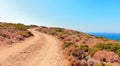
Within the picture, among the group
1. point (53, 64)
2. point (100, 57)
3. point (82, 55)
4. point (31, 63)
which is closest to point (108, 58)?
point (100, 57)

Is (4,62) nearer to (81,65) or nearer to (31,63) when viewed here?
(31,63)

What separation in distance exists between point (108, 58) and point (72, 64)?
4.87 meters

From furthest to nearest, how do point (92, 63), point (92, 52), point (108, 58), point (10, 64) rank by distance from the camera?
point (92, 52) < point (108, 58) < point (92, 63) < point (10, 64)

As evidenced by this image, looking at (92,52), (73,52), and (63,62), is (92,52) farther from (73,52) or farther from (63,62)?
(63,62)

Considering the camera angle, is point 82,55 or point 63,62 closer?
point 63,62

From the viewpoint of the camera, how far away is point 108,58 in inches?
783

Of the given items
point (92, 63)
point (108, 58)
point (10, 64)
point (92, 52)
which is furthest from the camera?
Result: point (92, 52)

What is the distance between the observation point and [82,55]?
20156mm

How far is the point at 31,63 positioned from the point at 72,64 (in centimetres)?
333

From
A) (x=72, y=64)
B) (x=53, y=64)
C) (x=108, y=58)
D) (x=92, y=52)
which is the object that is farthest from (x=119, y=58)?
(x=53, y=64)

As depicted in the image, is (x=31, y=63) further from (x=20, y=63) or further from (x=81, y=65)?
(x=81, y=65)

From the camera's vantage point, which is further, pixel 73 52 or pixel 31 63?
pixel 73 52

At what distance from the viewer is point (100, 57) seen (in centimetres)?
2023

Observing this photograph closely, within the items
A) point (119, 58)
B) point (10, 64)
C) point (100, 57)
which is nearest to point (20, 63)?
point (10, 64)
